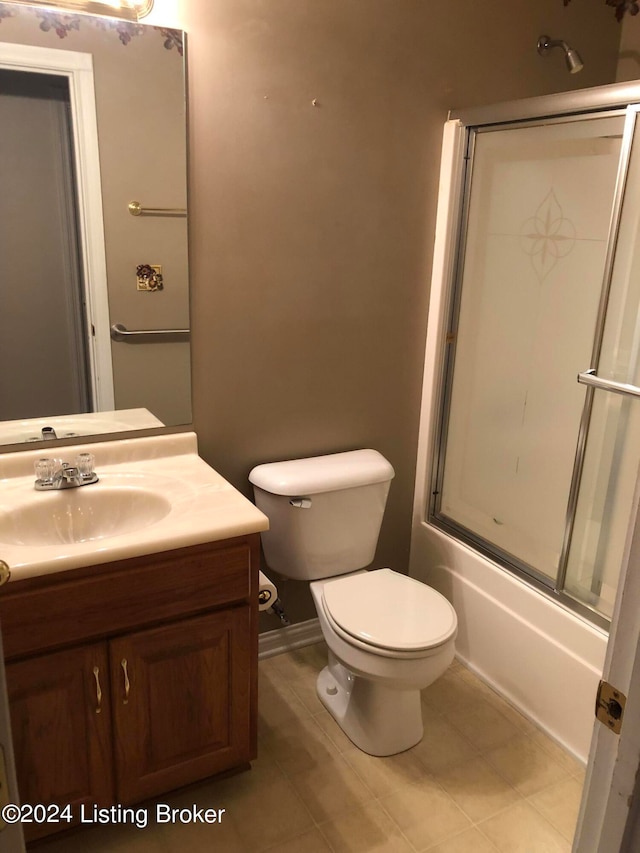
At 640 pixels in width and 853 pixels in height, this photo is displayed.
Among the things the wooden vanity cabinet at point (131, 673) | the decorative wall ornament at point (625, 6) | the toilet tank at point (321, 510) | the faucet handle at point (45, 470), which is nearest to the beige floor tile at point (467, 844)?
the wooden vanity cabinet at point (131, 673)

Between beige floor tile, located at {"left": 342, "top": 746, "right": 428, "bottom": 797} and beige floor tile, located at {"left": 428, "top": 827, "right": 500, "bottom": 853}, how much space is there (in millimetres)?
194

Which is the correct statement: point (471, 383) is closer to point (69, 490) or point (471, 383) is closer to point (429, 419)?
point (429, 419)

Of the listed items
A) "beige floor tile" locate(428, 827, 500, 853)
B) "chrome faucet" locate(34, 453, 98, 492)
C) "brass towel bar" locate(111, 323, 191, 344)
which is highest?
"brass towel bar" locate(111, 323, 191, 344)

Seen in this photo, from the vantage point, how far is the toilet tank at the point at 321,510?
2.06m

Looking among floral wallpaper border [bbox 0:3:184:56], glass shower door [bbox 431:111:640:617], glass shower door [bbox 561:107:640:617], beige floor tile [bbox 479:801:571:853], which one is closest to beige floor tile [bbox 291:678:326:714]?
beige floor tile [bbox 479:801:571:853]

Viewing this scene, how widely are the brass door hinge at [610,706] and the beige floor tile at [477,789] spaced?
3.91 feet

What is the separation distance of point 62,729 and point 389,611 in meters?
0.88

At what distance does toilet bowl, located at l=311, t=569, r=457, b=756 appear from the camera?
71.2 inches

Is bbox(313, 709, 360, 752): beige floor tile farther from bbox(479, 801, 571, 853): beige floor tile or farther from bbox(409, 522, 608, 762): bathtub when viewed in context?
bbox(409, 522, 608, 762): bathtub

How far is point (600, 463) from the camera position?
201 centimetres

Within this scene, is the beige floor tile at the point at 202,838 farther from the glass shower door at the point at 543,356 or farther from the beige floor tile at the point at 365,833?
the glass shower door at the point at 543,356

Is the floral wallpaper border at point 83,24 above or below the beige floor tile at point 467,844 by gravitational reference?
above

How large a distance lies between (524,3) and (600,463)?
1.47 m

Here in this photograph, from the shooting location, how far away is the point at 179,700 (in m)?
1.62
